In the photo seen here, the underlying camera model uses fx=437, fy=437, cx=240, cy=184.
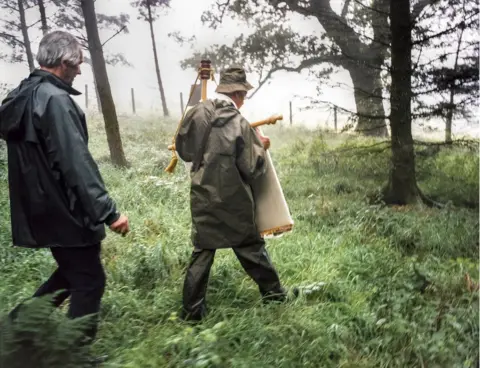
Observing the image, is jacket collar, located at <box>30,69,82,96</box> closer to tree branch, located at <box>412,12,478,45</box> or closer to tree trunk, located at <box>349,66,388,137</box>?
tree trunk, located at <box>349,66,388,137</box>

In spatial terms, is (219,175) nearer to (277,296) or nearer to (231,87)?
(231,87)

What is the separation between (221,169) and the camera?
9.16 ft

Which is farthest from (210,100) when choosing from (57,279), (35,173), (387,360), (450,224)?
(450,224)

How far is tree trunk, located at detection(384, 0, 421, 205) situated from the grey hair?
13.7 ft

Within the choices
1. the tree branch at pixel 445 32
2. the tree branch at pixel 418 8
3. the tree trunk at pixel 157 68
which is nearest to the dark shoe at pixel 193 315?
the tree trunk at pixel 157 68

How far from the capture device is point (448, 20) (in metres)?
5.14

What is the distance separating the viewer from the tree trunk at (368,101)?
5.66 meters

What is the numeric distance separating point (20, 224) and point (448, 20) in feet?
16.6

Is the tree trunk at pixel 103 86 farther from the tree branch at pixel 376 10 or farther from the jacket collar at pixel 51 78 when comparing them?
the tree branch at pixel 376 10

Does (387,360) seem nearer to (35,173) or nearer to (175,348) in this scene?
(175,348)

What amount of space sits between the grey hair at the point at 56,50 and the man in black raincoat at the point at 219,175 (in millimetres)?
852

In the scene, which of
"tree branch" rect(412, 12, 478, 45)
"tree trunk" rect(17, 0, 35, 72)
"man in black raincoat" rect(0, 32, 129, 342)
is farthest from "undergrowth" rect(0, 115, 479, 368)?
"tree branch" rect(412, 12, 478, 45)

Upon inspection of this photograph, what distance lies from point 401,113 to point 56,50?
14.2ft

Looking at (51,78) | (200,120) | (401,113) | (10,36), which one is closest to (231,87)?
(200,120)
